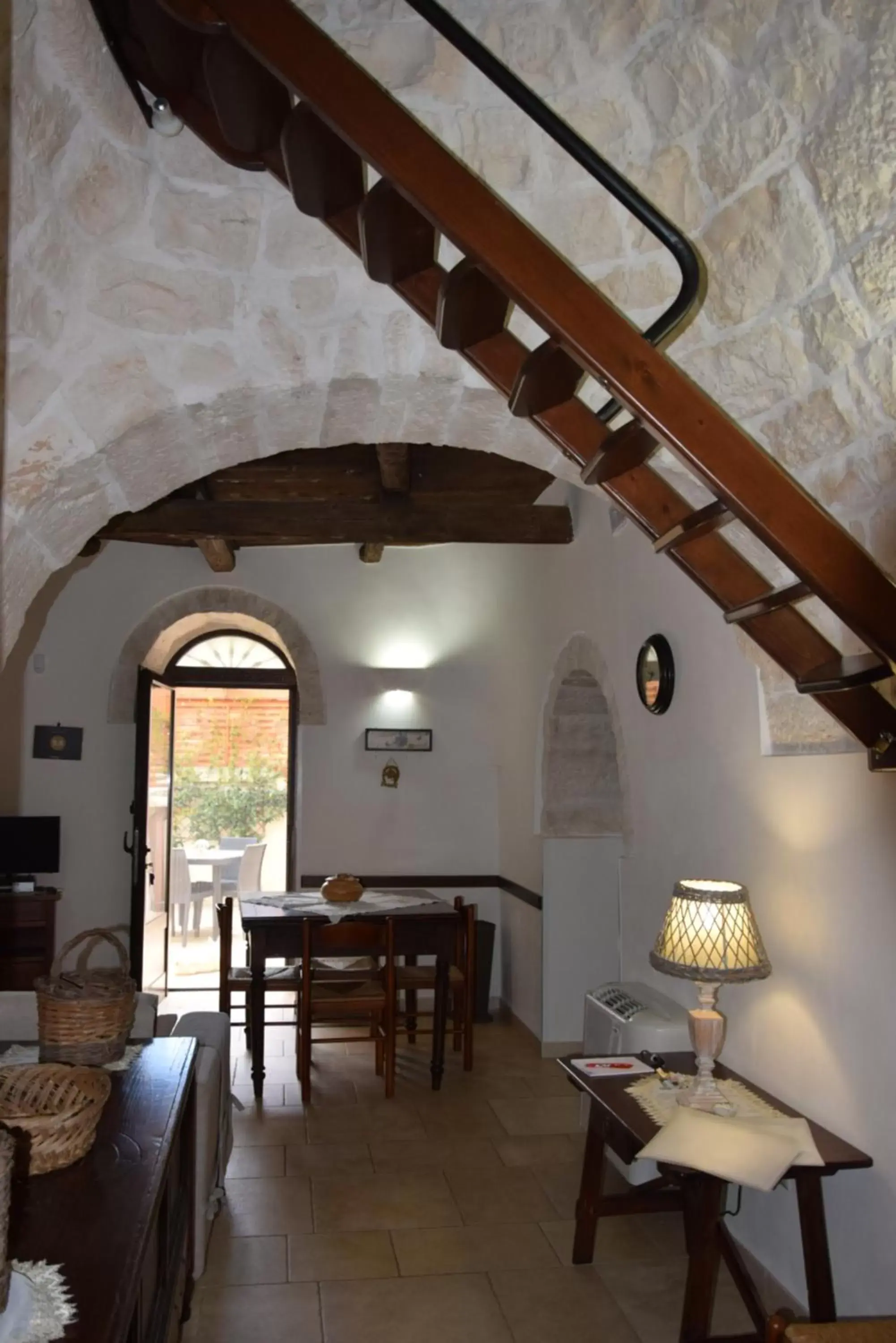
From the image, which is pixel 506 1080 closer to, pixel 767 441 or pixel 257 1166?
pixel 257 1166

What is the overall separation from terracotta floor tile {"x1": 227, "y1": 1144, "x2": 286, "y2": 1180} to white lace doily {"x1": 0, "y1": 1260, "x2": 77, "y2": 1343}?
99.9 inches

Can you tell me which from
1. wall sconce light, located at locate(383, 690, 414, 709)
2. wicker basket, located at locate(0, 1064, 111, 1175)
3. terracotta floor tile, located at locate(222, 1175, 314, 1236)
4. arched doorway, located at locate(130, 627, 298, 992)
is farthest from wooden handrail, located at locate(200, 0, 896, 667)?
arched doorway, located at locate(130, 627, 298, 992)

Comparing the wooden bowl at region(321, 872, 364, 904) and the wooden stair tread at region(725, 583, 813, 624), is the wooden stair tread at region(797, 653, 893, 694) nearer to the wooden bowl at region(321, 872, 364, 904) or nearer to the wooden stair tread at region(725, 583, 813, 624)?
the wooden stair tread at region(725, 583, 813, 624)

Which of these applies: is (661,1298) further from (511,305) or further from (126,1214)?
(511,305)

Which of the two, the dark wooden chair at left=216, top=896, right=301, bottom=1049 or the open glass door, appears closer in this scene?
the dark wooden chair at left=216, top=896, right=301, bottom=1049

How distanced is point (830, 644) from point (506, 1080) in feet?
12.1

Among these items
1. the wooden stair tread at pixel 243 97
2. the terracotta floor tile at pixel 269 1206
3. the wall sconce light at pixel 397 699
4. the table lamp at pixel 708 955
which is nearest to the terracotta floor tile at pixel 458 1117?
the terracotta floor tile at pixel 269 1206

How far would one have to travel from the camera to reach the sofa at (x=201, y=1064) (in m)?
2.90

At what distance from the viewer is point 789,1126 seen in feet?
8.16

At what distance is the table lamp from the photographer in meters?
2.64

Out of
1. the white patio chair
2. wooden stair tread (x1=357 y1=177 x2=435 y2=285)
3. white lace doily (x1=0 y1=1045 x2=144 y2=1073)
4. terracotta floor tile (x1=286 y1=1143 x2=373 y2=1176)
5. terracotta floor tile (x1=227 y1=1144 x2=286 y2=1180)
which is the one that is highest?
wooden stair tread (x1=357 y1=177 x2=435 y2=285)

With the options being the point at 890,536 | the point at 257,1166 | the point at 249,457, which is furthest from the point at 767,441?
the point at 257,1166

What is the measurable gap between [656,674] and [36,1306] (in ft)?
10.4

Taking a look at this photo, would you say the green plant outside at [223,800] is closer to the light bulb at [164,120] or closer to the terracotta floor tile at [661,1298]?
the terracotta floor tile at [661,1298]
